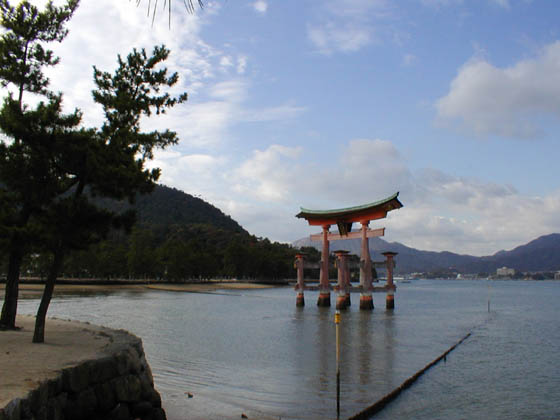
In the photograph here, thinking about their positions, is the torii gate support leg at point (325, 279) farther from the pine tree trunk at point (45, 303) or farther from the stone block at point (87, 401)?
the stone block at point (87, 401)

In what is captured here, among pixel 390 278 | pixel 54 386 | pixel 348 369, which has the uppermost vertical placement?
pixel 390 278

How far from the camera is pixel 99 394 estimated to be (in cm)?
762

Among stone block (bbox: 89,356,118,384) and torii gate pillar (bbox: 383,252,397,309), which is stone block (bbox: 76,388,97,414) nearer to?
stone block (bbox: 89,356,118,384)

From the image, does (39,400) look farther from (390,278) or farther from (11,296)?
(390,278)

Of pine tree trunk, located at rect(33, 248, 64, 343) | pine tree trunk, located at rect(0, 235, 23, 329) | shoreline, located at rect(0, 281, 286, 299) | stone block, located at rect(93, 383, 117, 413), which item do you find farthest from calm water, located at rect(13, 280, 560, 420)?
shoreline, located at rect(0, 281, 286, 299)

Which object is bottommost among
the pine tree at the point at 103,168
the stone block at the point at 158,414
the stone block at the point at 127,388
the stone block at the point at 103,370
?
the stone block at the point at 158,414

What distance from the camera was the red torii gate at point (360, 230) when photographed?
120 ft

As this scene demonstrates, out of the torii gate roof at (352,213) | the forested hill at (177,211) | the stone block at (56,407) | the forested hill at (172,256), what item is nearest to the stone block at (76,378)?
the stone block at (56,407)

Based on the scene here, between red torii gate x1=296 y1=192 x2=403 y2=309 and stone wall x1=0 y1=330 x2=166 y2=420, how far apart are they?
95.1 feet

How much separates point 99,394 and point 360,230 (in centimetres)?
3289

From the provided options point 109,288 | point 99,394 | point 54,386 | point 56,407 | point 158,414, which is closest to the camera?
point 56,407

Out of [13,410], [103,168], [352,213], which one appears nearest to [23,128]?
[103,168]

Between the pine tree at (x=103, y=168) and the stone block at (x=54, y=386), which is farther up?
the pine tree at (x=103, y=168)

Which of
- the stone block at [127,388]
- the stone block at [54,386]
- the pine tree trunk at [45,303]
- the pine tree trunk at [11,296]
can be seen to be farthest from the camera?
the pine tree trunk at [11,296]
